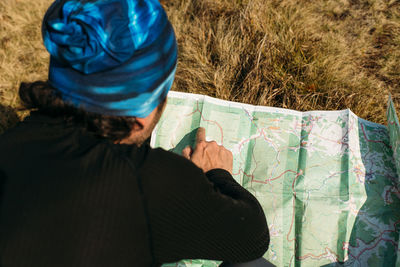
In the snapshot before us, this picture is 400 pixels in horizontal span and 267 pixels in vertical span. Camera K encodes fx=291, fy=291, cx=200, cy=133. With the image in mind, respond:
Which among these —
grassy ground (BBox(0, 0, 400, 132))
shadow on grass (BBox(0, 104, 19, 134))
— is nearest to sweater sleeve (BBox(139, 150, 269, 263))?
grassy ground (BBox(0, 0, 400, 132))

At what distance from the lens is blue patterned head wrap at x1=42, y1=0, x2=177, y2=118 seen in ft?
2.76

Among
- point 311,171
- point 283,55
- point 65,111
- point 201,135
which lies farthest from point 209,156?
point 283,55

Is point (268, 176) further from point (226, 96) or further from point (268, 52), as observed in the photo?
point (268, 52)

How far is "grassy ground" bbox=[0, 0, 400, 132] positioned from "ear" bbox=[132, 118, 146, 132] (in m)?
0.84

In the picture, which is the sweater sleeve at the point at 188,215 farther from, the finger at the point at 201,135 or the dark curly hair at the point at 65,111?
the finger at the point at 201,135

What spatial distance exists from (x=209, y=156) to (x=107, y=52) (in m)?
0.72

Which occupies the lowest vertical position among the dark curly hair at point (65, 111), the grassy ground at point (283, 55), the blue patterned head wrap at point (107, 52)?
the grassy ground at point (283, 55)

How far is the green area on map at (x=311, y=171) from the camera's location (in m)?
1.39

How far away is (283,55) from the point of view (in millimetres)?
1864

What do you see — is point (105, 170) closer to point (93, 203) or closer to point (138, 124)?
point (93, 203)

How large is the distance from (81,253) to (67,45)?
22.7 inches

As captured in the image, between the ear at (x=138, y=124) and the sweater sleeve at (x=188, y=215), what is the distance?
0.80 feet

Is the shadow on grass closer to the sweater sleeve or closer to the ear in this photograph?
the ear

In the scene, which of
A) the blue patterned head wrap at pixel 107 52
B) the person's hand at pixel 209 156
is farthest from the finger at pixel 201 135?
the blue patterned head wrap at pixel 107 52
